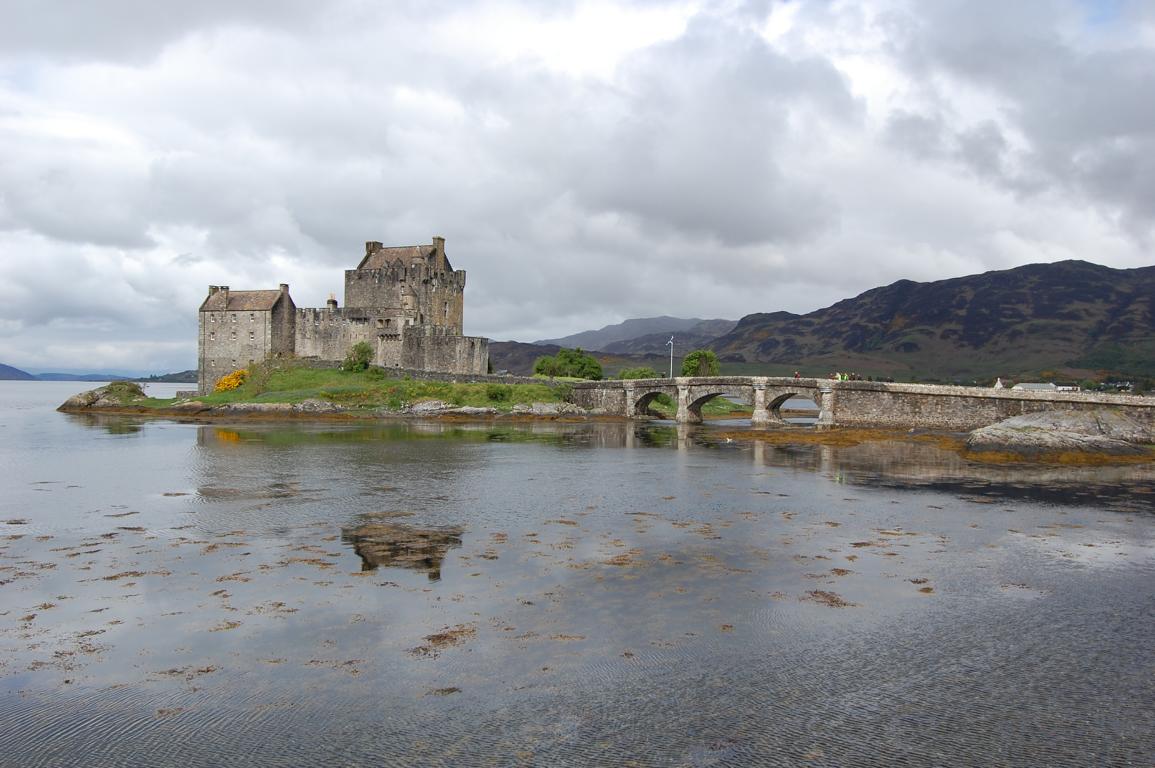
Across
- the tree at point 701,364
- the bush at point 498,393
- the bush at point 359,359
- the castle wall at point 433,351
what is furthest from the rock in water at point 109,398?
the tree at point 701,364

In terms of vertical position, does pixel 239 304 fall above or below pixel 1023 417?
above

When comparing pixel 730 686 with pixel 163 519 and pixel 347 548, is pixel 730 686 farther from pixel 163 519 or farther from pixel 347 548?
pixel 163 519

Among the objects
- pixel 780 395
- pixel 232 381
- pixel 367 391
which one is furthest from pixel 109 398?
pixel 780 395

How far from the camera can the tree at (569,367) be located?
98.0 m

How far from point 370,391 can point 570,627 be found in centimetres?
6133

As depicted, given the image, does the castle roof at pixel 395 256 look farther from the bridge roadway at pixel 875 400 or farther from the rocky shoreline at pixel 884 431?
the bridge roadway at pixel 875 400

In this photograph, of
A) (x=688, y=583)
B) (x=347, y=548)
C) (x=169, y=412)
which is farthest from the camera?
(x=169, y=412)

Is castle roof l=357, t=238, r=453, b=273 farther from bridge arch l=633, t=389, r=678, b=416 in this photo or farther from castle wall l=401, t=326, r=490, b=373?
bridge arch l=633, t=389, r=678, b=416

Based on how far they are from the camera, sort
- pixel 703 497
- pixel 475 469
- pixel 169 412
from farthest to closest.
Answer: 1. pixel 169 412
2. pixel 475 469
3. pixel 703 497

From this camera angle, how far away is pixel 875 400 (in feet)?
182

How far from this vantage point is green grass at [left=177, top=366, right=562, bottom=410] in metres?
70.2

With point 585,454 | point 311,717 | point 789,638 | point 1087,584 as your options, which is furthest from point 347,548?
point 585,454

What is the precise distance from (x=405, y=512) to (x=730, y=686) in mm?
14068

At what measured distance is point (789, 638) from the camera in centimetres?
1279
